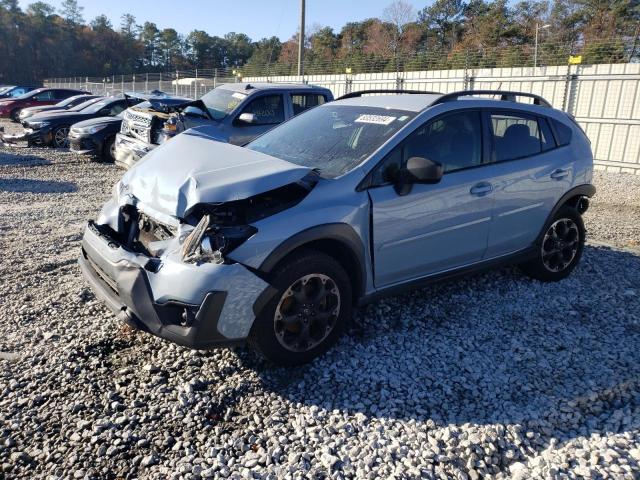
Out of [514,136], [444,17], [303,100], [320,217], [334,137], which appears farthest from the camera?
[444,17]

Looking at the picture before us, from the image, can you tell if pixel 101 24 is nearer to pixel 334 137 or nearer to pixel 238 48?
pixel 238 48

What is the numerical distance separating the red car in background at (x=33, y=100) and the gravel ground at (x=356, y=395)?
22777 millimetres

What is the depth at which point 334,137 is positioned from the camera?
13.5 ft

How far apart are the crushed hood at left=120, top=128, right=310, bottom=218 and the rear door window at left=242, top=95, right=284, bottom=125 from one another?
196 inches

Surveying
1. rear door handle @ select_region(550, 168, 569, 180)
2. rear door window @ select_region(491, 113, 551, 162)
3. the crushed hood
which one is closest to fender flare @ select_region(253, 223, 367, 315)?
the crushed hood

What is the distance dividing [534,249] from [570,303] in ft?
1.90

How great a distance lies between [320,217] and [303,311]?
623mm

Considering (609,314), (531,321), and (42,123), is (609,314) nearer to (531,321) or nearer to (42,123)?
(531,321)

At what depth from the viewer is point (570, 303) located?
462 cm

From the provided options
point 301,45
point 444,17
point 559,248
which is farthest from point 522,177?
point 444,17

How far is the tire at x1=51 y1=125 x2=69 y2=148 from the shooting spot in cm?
1509

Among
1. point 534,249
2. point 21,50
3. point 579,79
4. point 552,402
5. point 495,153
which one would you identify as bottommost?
point 552,402

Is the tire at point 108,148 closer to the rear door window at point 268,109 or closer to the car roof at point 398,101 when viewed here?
the rear door window at point 268,109

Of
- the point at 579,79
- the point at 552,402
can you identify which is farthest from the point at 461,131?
the point at 579,79
